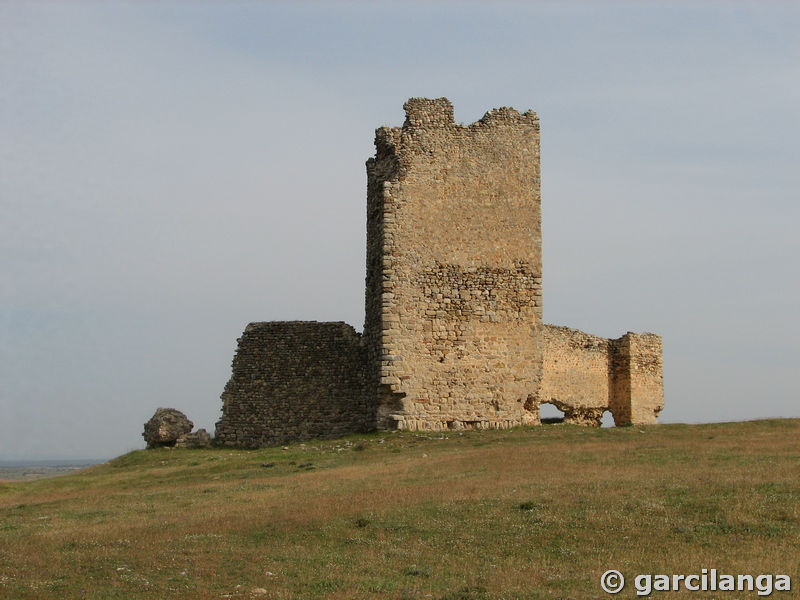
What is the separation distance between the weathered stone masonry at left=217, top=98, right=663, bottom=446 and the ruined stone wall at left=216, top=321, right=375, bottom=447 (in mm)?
37

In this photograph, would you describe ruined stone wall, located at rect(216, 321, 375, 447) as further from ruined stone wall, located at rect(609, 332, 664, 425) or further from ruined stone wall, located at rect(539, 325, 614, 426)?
ruined stone wall, located at rect(609, 332, 664, 425)

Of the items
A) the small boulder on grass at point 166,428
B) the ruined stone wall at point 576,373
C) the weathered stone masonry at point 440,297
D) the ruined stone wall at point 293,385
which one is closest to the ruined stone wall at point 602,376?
the ruined stone wall at point 576,373

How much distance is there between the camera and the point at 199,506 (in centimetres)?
1346

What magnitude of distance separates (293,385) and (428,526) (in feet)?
43.3

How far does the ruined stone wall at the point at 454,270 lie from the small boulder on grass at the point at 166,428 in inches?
219

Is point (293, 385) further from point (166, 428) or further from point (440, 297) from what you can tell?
point (440, 297)

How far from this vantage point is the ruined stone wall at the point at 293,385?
2334 centimetres

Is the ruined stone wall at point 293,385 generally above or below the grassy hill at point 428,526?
above

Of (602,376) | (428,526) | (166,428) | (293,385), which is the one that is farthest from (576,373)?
(428,526)

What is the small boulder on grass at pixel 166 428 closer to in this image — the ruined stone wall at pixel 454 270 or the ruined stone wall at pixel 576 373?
the ruined stone wall at pixel 454 270

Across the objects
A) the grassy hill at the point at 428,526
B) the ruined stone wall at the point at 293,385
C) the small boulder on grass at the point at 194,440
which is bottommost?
the grassy hill at the point at 428,526

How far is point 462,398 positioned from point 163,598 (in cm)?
1351

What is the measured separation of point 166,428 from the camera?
24047 mm

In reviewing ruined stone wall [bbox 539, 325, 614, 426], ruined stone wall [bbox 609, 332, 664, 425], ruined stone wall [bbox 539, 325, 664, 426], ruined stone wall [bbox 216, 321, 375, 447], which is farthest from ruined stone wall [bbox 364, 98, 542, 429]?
ruined stone wall [bbox 609, 332, 664, 425]
